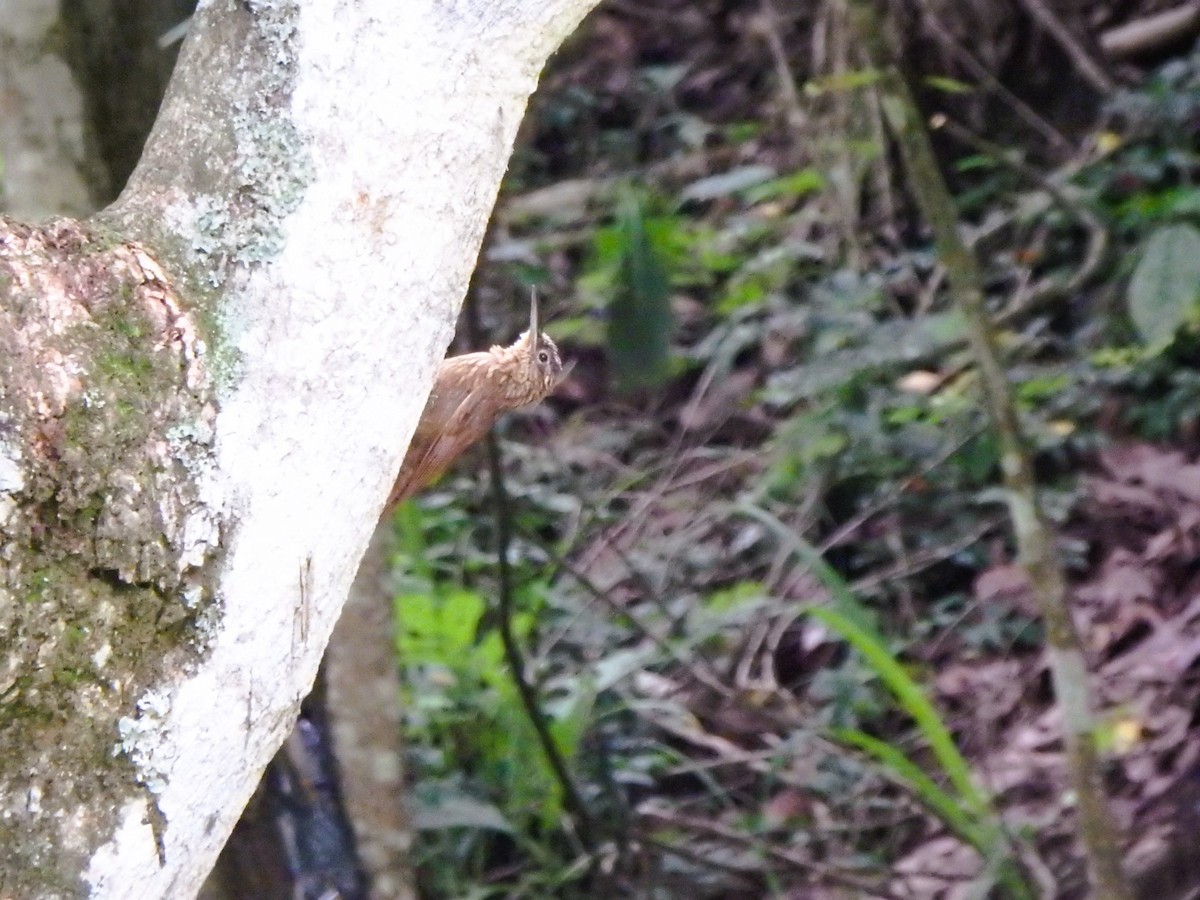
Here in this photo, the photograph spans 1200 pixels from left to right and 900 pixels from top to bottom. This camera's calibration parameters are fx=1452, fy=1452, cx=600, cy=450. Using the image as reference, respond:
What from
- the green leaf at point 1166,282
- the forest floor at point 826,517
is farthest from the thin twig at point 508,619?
the green leaf at point 1166,282

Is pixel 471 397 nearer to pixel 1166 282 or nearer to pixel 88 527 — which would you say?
pixel 88 527

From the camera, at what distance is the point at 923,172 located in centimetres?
303

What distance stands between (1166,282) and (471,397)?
5.47 ft

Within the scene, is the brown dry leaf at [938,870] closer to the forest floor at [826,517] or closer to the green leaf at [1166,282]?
the forest floor at [826,517]

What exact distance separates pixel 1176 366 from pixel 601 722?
2275 millimetres

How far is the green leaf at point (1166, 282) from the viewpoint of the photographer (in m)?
3.00

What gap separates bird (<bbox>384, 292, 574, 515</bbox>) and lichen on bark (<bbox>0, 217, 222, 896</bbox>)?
811 mm

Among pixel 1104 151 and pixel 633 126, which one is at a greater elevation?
pixel 633 126

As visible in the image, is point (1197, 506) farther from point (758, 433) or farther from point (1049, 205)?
point (758, 433)

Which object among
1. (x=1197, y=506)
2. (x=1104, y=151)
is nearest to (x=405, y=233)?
(x=1197, y=506)

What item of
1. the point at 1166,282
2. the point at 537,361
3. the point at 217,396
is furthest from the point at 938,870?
the point at 217,396

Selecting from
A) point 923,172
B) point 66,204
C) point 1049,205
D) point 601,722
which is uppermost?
point 66,204

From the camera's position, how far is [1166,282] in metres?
3.03

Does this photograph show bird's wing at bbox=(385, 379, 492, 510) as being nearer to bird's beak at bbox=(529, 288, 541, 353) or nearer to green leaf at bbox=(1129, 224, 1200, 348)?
bird's beak at bbox=(529, 288, 541, 353)
